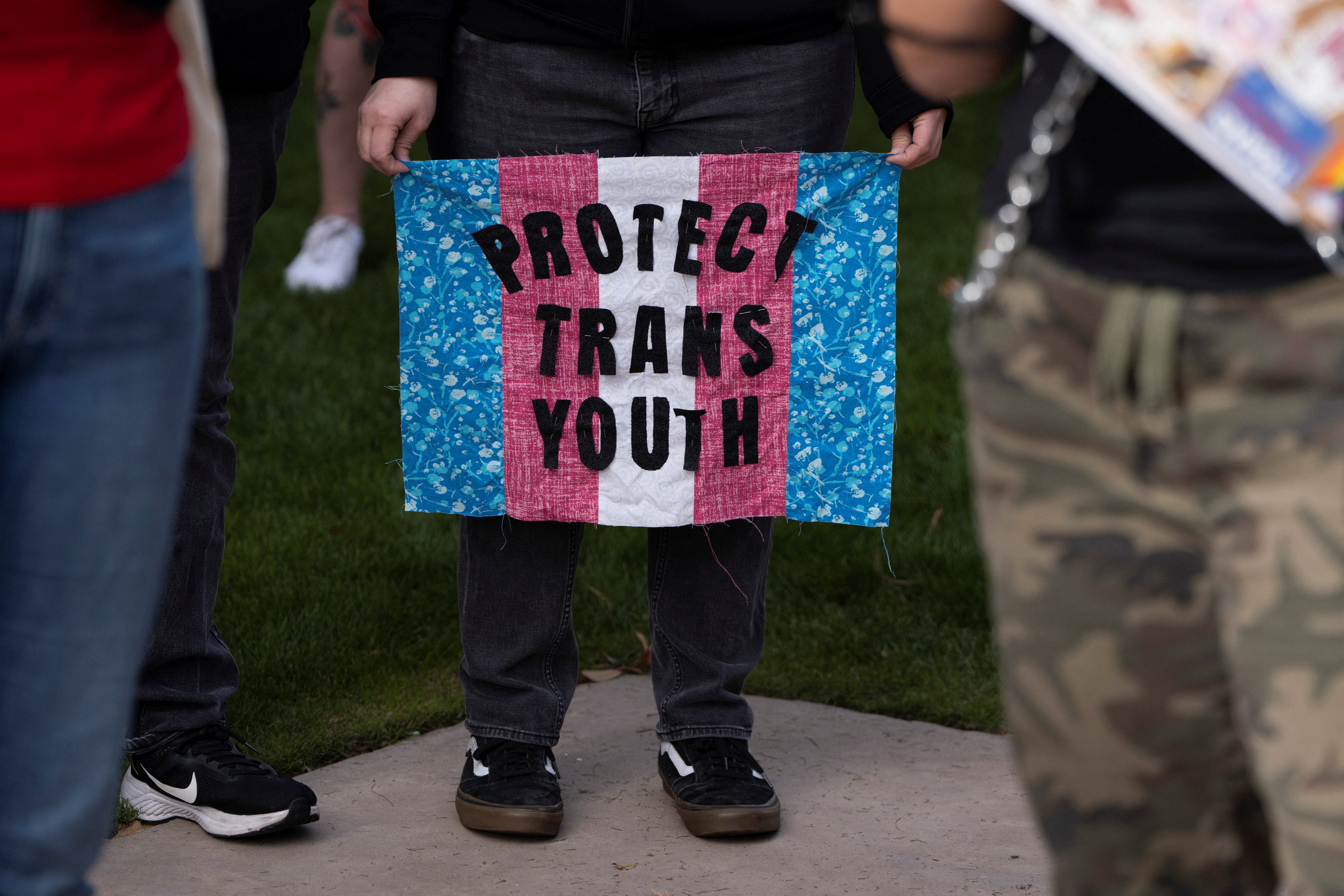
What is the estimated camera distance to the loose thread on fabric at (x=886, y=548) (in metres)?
3.61

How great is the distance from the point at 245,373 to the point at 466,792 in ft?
8.73

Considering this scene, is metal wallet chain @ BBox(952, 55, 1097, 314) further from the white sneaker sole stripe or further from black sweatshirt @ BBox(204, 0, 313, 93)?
the white sneaker sole stripe

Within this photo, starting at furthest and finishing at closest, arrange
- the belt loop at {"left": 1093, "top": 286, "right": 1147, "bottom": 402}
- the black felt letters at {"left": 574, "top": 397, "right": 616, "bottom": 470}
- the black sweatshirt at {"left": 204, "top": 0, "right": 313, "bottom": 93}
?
the black felt letters at {"left": 574, "top": 397, "right": 616, "bottom": 470} < the black sweatshirt at {"left": 204, "top": 0, "right": 313, "bottom": 93} < the belt loop at {"left": 1093, "top": 286, "right": 1147, "bottom": 402}

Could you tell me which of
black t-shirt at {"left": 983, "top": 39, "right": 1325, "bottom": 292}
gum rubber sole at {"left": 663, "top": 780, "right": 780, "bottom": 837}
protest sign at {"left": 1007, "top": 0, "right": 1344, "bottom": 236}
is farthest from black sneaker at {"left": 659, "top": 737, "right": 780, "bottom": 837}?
protest sign at {"left": 1007, "top": 0, "right": 1344, "bottom": 236}

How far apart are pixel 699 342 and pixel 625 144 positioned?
1.17 feet

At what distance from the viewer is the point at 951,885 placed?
2.47m

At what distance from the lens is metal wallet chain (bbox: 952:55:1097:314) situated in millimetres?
1386

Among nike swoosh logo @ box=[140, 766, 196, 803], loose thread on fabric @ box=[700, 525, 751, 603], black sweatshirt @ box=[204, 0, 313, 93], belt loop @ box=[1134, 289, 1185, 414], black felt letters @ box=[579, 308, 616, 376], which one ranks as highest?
black sweatshirt @ box=[204, 0, 313, 93]

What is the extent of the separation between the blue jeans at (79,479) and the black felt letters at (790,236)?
1.35 metres

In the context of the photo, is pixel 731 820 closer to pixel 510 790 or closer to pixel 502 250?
pixel 510 790

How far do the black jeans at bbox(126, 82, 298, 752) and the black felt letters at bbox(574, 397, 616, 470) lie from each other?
0.59 metres

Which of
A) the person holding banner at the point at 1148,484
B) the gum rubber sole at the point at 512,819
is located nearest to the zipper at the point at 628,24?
the person holding banner at the point at 1148,484

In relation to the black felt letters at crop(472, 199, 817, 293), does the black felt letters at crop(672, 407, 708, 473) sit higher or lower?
lower

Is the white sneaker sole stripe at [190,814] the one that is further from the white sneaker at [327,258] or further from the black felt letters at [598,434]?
the white sneaker at [327,258]
